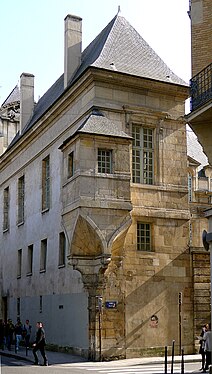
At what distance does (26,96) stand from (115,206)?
1540cm

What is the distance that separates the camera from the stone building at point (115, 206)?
2411 centimetres

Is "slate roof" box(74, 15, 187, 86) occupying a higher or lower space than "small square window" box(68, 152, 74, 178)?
higher

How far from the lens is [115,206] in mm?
24125

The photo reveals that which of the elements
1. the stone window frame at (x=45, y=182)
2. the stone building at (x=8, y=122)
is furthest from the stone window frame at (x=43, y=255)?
the stone building at (x=8, y=122)

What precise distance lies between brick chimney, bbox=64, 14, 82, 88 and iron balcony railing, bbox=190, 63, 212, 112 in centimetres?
1427

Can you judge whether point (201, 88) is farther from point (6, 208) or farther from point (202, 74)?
point (6, 208)

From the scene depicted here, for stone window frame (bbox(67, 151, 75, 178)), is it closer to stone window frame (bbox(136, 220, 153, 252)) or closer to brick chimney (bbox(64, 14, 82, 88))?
stone window frame (bbox(136, 220, 153, 252))

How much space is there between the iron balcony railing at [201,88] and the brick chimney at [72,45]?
1427 centimetres

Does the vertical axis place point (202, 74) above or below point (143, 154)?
below

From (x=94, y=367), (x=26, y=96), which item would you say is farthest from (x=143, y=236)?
(x=26, y=96)

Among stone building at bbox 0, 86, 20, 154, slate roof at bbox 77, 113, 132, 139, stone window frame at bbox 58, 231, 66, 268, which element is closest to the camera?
slate roof at bbox 77, 113, 132, 139

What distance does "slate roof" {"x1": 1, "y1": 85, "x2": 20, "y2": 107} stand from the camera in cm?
4658

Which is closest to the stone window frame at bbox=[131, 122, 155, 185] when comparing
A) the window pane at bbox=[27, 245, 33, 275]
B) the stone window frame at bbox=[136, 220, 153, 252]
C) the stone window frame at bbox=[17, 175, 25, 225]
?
the stone window frame at bbox=[136, 220, 153, 252]

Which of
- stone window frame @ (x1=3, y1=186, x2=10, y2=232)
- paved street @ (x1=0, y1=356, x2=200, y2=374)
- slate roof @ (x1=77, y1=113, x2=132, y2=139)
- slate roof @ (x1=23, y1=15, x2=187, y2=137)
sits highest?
slate roof @ (x1=23, y1=15, x2=187, y2=137)
